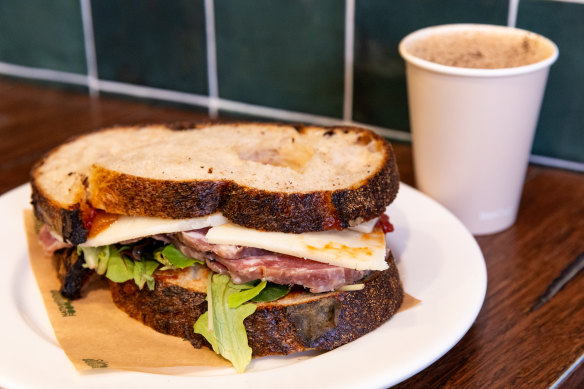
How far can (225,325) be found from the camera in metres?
1.39

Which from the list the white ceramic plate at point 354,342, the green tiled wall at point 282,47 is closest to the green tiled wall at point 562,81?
the green tiled wall at point 282,47

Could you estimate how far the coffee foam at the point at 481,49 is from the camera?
1.82m

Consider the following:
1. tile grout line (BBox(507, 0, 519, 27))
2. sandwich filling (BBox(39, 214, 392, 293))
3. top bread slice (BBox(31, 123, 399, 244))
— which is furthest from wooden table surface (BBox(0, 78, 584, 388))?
tile grout line (BBox(507, 0, 519, 27))

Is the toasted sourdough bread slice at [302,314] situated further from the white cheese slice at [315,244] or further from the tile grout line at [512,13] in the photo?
the tile grout line at [512,13]

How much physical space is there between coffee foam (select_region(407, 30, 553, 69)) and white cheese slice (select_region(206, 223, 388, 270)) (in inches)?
25.4

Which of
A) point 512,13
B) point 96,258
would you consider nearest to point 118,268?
point 96,258

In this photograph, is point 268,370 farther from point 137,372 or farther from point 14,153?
point 14,153

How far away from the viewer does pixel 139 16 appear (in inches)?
106

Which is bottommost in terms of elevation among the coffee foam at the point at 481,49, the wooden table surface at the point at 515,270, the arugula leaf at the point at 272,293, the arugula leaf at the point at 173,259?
the wooden table surface at the point at 515,270

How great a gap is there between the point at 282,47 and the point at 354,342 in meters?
1.39

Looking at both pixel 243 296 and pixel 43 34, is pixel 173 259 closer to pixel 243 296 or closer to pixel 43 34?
pixel 243 296

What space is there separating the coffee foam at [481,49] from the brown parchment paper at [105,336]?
71cm

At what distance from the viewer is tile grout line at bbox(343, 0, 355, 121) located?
7.56ft

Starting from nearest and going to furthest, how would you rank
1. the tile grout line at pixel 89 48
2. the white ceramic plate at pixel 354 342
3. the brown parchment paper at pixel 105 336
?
the white ceramic plate at pixel 354 342
the brown parchment paper at pixel 105 336
the tile grout line at pixel 89 48
